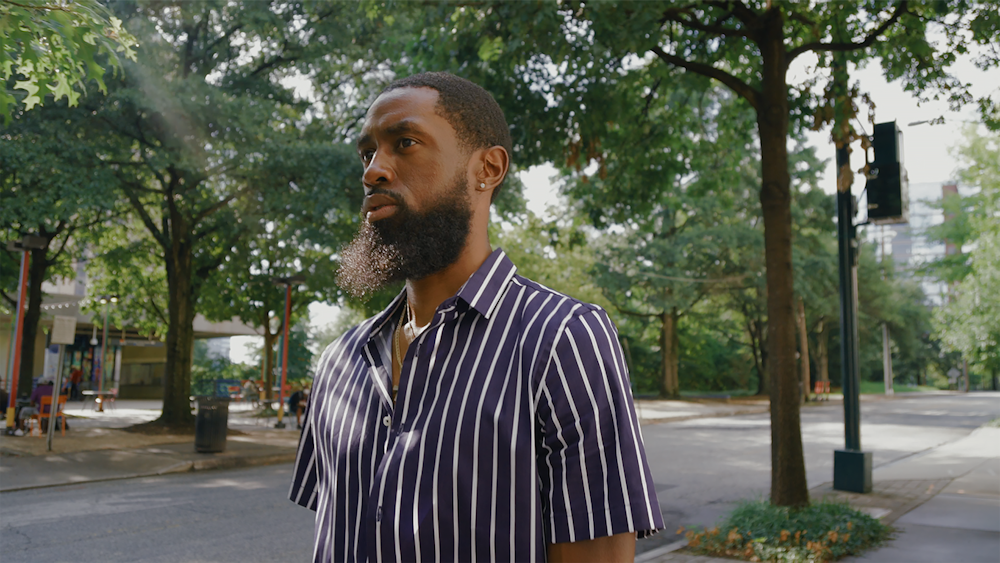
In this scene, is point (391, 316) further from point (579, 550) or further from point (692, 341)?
point (692, 341)

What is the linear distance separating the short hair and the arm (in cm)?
81

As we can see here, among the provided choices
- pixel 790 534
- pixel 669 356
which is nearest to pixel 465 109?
pixel 790 534

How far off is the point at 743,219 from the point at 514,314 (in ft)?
116

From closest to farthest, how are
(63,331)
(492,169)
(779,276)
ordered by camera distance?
(492,169) < (779,276) < (63,331)

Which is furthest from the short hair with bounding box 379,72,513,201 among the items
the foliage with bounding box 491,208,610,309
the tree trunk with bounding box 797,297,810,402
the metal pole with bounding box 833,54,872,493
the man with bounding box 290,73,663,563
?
the tree trunk with bounding box 797,297,810,402

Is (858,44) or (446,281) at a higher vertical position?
(858,44)

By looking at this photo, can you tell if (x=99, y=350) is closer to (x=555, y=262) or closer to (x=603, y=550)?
(x=555, y=262)

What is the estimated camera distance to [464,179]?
1594 millimetres

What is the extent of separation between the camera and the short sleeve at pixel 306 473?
190 cm

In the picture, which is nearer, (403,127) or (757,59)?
(403,127)

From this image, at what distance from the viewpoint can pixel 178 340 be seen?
1761cm

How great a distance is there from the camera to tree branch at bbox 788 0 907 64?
7707 millimetres

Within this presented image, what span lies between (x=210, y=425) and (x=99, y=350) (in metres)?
27.9

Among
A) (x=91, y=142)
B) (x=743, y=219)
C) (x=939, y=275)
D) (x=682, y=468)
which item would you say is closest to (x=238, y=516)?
(x=682, y=468)
